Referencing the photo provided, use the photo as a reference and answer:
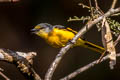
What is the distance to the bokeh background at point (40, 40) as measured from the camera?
4.80 metres

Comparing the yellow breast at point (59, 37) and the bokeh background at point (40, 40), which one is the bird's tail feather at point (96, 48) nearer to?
→ the yellow breast at point (59, 37)

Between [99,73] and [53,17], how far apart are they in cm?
108

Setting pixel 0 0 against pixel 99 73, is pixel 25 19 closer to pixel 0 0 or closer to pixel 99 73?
pixel 99 73

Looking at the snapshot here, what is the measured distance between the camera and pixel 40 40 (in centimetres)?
500

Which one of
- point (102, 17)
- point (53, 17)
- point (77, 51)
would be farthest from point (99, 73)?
point (102, 17)

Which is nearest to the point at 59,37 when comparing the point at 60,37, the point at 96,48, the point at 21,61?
the point at 60,37

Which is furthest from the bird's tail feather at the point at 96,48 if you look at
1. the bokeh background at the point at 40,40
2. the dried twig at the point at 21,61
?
the dried twig at the point at 21,61

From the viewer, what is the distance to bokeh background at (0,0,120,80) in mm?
4801

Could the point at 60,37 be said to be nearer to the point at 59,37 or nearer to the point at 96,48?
the point at 59,37

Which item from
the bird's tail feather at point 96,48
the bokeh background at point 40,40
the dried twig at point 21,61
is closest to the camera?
the dried twig at point 21,61

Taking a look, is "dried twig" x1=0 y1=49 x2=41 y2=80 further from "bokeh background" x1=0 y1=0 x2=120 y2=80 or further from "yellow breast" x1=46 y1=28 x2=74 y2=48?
"bokeh background" x1=0 y1=0 x2=120 y2=80

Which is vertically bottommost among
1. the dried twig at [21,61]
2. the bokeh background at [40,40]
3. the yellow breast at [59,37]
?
the bokeh background at [40,40]

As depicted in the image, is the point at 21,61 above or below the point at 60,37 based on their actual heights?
above

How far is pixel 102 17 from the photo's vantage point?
1.63 meters
